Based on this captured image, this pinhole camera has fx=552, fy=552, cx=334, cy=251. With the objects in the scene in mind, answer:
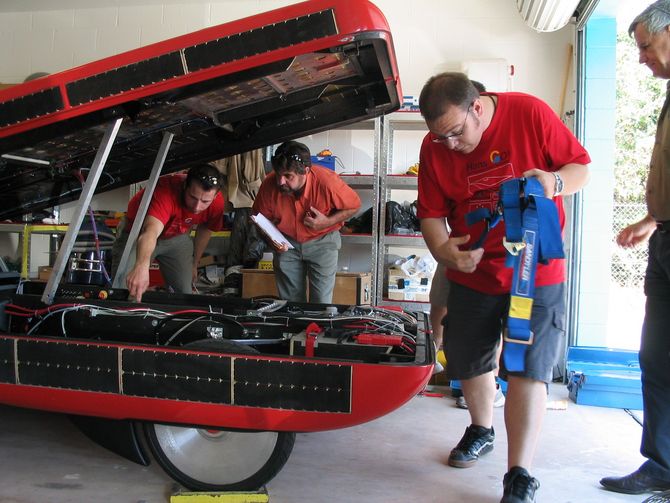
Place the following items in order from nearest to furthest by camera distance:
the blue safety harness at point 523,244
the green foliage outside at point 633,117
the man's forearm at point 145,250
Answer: the blue safety harness at point 523,244, the man's forearm at point 145,250, the green foliage outside at point 633,117

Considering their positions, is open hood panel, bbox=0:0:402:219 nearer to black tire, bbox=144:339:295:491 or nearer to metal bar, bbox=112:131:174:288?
metal bar, bbox=112:131:174:288

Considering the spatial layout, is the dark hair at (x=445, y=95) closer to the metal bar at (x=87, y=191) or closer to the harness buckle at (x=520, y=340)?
the harness buckle at (x=520, y=340)

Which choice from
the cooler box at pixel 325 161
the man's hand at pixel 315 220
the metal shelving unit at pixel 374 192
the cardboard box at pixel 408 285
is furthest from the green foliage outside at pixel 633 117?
the man's hand at pixel 315 220

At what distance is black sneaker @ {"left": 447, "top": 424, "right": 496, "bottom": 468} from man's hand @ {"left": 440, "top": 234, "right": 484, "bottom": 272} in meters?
0.92

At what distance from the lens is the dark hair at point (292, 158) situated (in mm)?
3277

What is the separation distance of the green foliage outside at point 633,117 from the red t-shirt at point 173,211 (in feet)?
14.8

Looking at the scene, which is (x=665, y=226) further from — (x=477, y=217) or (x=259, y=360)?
(x=259, y=360)

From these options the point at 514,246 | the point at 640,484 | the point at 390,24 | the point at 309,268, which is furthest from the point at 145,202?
the point at 390,24

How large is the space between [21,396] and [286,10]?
1631 mm

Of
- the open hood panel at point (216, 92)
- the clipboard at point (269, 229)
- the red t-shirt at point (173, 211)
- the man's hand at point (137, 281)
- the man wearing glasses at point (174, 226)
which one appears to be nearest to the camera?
the open hood panel at point (216, 92)

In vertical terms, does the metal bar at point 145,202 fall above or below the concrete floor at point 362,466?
above

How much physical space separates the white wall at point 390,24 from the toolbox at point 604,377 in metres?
2.23

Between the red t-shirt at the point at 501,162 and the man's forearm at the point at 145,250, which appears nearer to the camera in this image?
the red t-shirt at the point at 501,162

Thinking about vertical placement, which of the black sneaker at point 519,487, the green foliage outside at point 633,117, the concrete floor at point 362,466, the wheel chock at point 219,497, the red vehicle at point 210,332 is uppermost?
the green foliage outside at point 633,117
